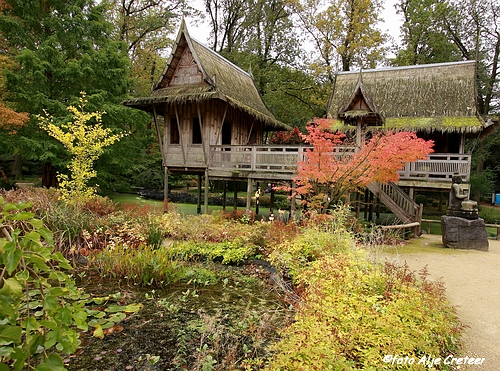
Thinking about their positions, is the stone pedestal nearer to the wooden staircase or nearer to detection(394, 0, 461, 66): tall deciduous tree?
the wooden staircase

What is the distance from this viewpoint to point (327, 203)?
8.98 meters

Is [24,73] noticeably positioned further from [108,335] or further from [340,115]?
[108,335]

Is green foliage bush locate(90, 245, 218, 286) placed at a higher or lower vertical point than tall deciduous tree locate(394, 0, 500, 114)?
lower

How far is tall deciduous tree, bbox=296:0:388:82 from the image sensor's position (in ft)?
69.8

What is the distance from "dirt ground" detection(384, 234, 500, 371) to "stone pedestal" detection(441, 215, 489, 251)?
10.3 inches

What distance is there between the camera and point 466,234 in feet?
29.4

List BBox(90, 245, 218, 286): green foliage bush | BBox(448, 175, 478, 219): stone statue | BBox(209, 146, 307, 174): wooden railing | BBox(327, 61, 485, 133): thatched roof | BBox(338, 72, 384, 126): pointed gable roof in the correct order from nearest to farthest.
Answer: BBox(90, 245, 218, 286): green foliage bush, BBox(448, 175, 478, 219): stone statue, BBox(338, 72, 384, 126): pointed gable roof, BBox(209, 146, 307, 174): wooden railing, BBox(327, 61, 485, 133): thatched roof

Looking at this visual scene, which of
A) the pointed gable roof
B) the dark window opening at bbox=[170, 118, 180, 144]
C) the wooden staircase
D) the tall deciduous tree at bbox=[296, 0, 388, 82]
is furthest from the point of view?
the tall deciduous tree at bbox=[296, 0, 388, 82]

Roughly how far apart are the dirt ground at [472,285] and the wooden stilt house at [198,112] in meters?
5.81

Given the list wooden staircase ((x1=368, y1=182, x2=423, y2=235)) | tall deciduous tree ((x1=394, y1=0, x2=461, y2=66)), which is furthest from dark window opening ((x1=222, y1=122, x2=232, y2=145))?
tall deciduous tree ((x1=394, y1=0, x2=461, y2=66))

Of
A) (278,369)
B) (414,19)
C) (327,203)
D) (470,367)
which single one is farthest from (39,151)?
(414,19)

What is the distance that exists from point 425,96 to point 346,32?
9188 millimetres

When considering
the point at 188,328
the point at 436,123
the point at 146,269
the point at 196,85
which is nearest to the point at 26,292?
the point at 188,328

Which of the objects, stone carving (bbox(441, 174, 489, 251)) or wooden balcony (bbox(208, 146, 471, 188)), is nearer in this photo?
stone carving (bbox(441, 174, 489, 251))
